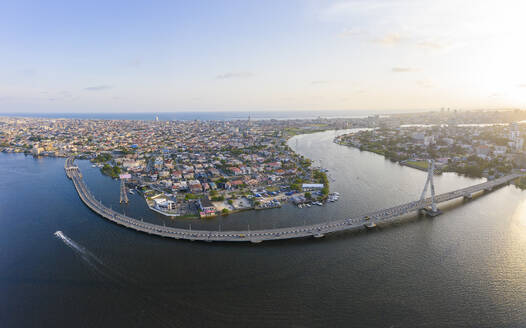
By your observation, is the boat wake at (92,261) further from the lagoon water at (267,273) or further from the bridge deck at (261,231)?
the bridge deck at (261,231)

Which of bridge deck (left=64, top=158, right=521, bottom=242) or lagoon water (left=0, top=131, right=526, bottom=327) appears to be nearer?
lagoon water (left=0, top=131, right=526, bottom=327)

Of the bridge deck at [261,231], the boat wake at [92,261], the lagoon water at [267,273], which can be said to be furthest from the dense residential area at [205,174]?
the boat wake at [92,261]

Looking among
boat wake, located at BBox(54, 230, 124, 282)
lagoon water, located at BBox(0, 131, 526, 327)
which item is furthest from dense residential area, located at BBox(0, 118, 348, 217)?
boat wake, located at BBox(54, 230, 124, 282)

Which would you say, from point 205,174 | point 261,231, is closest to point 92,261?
point 261,231

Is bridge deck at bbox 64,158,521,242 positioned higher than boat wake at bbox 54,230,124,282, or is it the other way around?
bridge deck at bbox 64,158,521,242

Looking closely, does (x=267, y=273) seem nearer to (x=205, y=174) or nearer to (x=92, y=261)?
(x=92, y=261)

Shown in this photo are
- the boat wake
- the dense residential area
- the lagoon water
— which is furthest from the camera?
the dense residential area

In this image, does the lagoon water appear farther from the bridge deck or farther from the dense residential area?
the dense residential area

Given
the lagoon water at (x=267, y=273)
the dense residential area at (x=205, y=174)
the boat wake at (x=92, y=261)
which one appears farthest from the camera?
the dense residential area at (x=205, y=174)

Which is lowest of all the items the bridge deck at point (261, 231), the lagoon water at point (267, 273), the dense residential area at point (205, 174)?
the lagoon water at point (267, 273)

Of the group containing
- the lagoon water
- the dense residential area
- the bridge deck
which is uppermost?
the dense residential area
